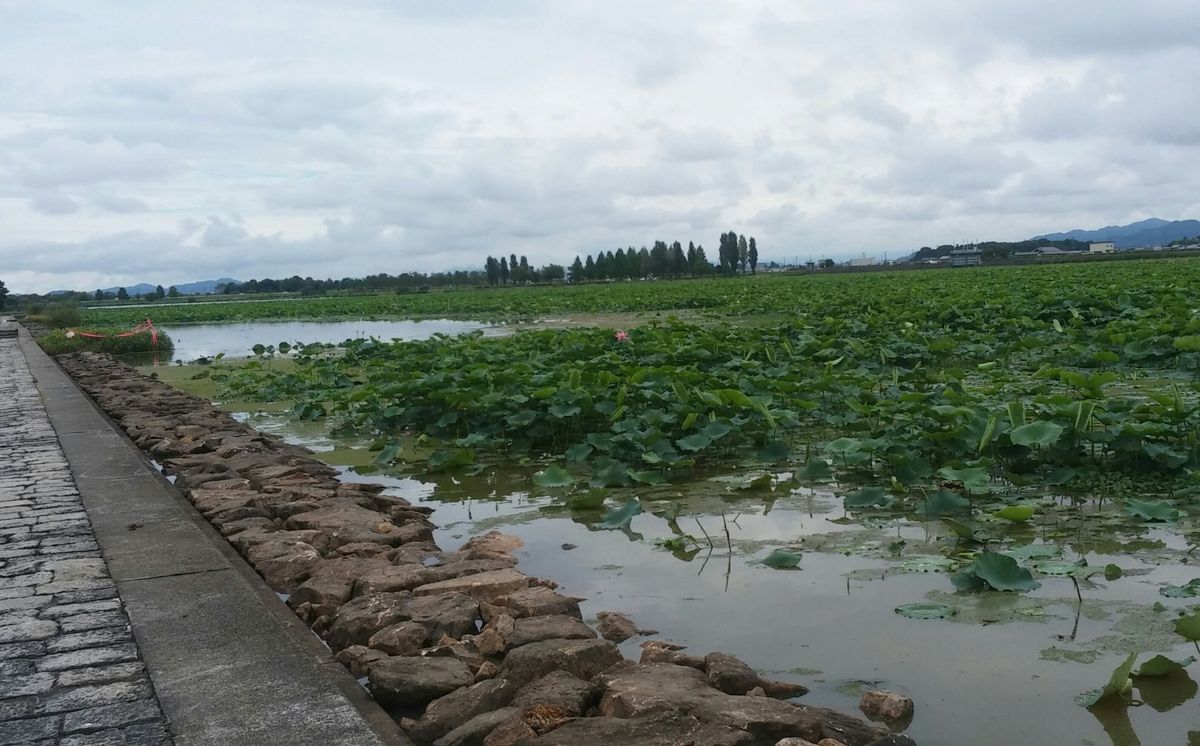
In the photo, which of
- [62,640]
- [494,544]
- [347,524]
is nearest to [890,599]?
[494,544]

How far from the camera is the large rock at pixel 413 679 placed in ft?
9.66

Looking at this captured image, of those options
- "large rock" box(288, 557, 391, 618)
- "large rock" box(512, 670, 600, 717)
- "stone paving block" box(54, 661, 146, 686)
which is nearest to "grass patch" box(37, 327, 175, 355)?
"large rock" box(288, 557, 391, 618)

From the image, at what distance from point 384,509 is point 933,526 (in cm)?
306

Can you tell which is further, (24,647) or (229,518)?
(229,518)

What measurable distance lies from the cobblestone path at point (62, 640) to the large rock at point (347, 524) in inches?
38.8

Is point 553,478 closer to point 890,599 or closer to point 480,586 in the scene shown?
point 480,586

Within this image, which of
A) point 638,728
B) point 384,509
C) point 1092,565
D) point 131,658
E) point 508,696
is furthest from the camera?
point 384,509

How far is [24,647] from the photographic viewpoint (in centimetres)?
330

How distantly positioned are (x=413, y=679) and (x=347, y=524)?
2.21 meters

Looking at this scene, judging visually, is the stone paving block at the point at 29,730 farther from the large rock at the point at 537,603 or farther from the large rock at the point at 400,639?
the large rock at the point at 537,603

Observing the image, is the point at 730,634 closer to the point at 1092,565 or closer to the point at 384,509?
the point at 1092,565

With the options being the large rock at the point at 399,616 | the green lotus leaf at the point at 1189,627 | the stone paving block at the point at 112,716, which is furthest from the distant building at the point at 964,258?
the stone paving block at the point at 112,716

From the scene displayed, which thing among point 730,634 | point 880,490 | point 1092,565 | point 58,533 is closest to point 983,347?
point 880,490

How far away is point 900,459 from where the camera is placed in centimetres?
534
